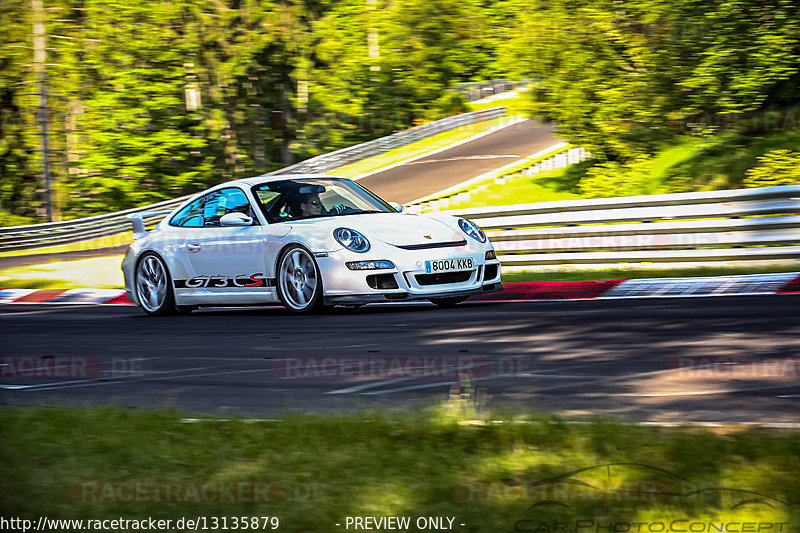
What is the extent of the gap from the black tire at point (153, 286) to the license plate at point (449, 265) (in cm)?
316

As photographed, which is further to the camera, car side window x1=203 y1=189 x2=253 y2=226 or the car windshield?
car side window x1=203 y1=189 x2=253 y2=226

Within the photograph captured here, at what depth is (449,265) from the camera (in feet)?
32.9

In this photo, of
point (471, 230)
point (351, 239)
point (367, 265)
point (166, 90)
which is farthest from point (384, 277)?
point (166, 90)

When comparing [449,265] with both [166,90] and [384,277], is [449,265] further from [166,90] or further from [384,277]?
[166,90]

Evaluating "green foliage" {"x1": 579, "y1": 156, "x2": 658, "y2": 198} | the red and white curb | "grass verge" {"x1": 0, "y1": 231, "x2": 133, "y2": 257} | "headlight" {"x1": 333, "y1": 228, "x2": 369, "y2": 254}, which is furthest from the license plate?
"grass verge" {"x1": 0, "y1": 231, "x2": 133, "y2": 257}

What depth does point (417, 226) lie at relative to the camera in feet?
33.7

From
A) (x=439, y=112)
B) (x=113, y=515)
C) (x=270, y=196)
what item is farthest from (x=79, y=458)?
(x=439, y=112)

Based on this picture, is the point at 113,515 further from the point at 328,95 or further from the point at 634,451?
the point at 328,95

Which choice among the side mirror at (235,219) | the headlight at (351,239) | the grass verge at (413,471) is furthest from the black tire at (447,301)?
the grass verge at (413,471)

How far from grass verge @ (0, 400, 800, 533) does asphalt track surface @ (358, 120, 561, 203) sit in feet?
77.6

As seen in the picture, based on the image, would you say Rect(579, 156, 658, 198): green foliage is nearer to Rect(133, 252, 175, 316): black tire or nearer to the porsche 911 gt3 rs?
the porsche 911 gt3 rs

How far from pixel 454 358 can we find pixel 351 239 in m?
3.22

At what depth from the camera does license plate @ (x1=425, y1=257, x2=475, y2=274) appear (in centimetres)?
991

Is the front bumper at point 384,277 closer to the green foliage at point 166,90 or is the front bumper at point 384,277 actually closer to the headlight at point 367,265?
the headlight at point 367,265
